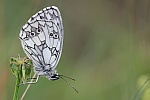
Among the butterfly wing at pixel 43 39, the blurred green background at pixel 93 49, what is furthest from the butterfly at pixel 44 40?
the blurred green background at pixel 93 49

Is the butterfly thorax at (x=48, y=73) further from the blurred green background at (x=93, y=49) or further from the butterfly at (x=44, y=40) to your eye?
the blurred green background at (x=93, y=49)

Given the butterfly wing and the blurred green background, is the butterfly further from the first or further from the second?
the blurred green background

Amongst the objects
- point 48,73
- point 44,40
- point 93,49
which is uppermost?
point 44,40

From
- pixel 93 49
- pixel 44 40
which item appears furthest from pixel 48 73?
pixel 93 49

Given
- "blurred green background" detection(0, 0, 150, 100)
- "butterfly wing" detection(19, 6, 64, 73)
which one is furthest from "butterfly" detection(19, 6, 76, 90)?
"blurred green background" detection(0, 0, 150, 100)

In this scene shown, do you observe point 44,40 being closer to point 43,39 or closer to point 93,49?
point 43,39

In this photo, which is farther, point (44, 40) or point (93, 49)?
point (93, 49)
